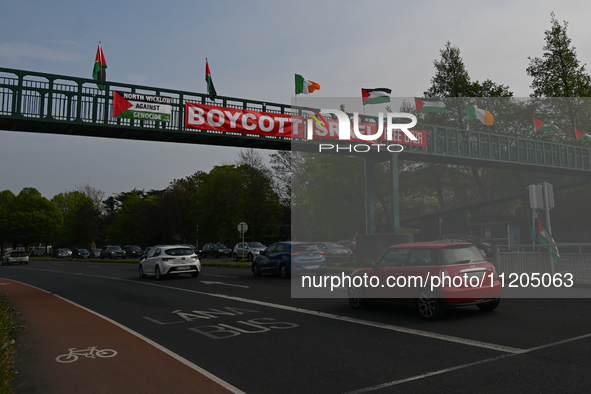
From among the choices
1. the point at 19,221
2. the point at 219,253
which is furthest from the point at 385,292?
the point at 19,221

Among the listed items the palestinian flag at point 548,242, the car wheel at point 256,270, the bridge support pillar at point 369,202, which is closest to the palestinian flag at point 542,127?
the bridge support pillar at point 369,202

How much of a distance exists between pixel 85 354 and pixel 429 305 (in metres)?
6.11

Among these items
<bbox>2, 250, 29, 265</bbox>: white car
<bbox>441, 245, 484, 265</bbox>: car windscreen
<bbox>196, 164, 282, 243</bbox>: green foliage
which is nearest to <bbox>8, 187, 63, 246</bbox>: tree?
<bbox>2, 250, 29, 265</bbox>: white car

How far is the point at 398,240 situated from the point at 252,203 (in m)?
28.4

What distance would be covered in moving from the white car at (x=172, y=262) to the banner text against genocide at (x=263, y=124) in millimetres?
5736

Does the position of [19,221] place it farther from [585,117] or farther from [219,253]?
[585,117]

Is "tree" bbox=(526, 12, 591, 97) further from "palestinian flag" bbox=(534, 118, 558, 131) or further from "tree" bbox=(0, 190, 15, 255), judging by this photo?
"tree" bbox=(0, 190, 15, 255)

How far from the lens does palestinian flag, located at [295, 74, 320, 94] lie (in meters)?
26.4

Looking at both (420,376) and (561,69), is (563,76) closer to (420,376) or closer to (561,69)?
(561,69)

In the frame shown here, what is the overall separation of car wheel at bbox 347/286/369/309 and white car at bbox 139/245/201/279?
12199 mm

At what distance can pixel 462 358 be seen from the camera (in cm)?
636

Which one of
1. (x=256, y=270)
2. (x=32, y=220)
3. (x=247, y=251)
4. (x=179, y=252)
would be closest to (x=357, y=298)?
(x=256, y=270)

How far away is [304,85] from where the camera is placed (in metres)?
26.6

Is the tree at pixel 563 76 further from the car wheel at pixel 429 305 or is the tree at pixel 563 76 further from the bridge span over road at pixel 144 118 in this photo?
the car wheel at pixel 429 305
